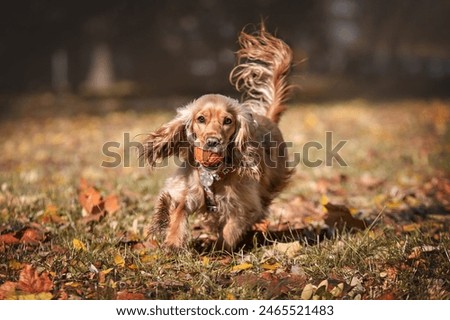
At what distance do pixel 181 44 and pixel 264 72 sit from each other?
24.5 m

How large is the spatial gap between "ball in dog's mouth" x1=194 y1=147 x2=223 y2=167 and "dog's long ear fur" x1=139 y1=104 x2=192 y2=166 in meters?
0.18

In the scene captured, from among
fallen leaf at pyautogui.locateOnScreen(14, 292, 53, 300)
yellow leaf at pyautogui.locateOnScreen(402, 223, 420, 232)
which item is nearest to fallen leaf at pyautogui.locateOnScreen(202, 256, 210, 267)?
fallen leaf at pyautogui.locateOnScreen(14, 292, 53, 300)

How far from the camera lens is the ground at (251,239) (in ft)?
9.59

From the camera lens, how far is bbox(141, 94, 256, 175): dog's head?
11.0 ft

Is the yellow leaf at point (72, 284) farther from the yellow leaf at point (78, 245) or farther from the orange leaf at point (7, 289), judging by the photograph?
the yellow leaf at point (78, 245)

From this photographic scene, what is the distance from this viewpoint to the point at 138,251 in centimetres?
348

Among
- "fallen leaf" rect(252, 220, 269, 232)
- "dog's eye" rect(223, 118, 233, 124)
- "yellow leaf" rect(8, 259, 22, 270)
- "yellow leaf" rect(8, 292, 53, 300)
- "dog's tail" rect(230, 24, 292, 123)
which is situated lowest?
"yellow leaf" rect(8, 292, 53, 300)

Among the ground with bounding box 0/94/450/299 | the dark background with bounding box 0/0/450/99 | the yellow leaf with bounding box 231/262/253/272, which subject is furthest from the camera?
the dark background with bounding box 0/0/450/99

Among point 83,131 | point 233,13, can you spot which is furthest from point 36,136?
point 233,13

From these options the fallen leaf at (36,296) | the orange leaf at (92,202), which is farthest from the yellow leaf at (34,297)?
the orange leaf at (92,202)

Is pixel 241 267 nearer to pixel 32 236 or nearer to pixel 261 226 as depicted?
pixel 261 226

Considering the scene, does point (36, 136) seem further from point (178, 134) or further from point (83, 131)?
point (178, 134)

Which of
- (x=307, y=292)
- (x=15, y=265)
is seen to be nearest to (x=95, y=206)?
(x=15, y=265)

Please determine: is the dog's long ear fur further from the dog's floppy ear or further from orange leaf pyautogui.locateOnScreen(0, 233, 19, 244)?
orange leaf pyautogui.locateOnScreen(0, 233, 19, 244)
